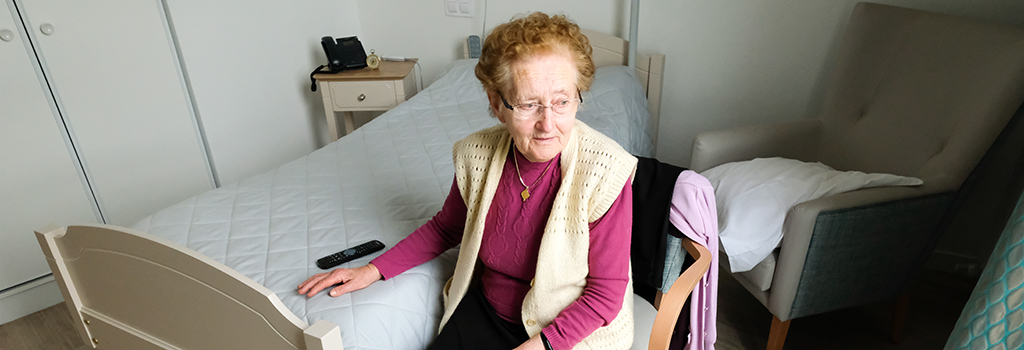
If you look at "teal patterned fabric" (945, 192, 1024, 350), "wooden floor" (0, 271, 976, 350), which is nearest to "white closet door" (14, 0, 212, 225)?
"wooden floor" (0, 271, 976, 350)

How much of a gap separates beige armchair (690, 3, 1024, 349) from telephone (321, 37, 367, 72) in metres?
1.74

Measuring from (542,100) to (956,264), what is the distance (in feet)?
6.46

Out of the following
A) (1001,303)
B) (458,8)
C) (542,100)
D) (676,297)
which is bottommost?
(676,297)

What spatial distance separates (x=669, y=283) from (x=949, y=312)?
4.36ft

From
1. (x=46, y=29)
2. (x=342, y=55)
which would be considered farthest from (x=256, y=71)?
(x=46, y=29)

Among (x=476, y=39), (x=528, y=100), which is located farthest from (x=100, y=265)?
(x=476, y=39)

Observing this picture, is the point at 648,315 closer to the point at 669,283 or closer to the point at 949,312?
the point at 669,283

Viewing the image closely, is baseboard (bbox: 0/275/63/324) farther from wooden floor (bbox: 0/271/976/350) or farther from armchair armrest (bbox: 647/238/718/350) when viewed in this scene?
armchair armrest (bbox: 647/238/718/350)

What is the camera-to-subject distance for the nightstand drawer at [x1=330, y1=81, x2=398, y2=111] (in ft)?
8.77

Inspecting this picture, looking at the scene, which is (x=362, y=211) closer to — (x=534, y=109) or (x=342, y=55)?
(x=534, y=109)

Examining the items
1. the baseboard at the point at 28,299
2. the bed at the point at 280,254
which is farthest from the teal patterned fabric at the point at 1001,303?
the baseboard at the point at 28,299

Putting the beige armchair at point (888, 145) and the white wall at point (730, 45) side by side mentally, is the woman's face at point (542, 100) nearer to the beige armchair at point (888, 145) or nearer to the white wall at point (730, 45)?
the beige armchair at point (888, 145)

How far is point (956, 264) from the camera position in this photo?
2002 millimetres

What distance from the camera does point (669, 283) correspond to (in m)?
1.13
